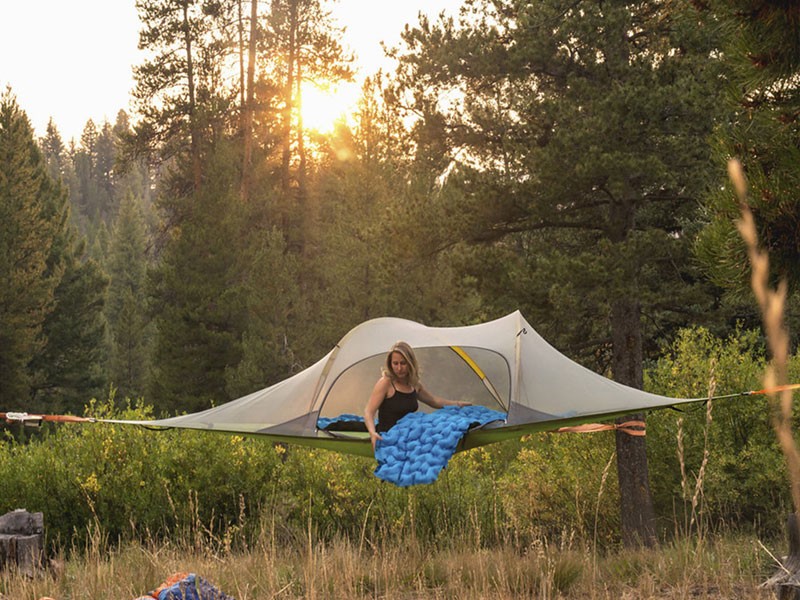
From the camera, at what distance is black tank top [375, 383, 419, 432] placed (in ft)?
15.5

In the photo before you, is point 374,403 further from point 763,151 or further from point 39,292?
point 39,292

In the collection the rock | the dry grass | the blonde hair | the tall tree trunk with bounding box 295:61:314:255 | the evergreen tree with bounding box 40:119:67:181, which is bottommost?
the dry grass

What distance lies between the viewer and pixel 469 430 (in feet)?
13.7

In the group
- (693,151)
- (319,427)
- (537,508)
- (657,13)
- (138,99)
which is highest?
(138,99)

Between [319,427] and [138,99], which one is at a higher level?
[138,99]

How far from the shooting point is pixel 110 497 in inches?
317

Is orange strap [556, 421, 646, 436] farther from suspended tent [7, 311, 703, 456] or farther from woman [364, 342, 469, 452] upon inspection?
woman [364, 342, 469, 452]

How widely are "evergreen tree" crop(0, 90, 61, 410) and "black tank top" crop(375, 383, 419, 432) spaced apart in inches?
588

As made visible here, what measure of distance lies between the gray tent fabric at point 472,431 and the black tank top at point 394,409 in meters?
0.16

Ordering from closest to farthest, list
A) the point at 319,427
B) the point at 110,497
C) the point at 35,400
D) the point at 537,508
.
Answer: the point at 319,427, the point at 110,497, the point at 537,508, the point at 35,400

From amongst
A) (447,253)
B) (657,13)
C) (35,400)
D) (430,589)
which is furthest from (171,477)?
(35,400)

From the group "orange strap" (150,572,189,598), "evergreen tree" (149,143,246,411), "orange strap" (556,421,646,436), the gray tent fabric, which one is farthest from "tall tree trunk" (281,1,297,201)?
"orange strap" (150,572,189,598)

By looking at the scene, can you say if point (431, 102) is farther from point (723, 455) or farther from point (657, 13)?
point (723, 455)

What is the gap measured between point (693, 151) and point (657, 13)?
1.57 metres
